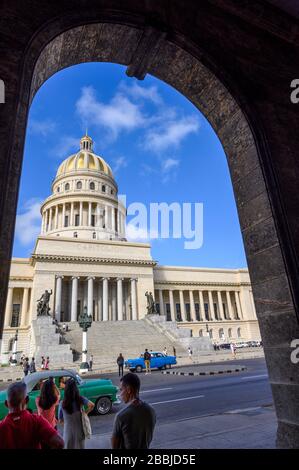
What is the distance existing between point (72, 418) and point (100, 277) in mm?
42417

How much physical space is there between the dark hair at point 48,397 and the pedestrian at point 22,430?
1668mm

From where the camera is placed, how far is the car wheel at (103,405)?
870 cm

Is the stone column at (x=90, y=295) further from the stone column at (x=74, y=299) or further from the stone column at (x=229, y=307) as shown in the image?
the stone column at (x=229, y=307)

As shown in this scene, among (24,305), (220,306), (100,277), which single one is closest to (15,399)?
(100,277)

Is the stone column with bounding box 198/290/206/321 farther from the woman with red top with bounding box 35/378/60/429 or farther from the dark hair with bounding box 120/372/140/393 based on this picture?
the dark hair with bounding box 120/372/140/393

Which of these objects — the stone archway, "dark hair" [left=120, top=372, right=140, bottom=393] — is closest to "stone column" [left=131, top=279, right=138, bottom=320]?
the stone archway

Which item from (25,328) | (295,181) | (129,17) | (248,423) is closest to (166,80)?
(129,17)

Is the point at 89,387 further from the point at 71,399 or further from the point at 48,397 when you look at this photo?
the point at 71,399

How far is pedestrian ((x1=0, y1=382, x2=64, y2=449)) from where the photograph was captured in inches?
90.8

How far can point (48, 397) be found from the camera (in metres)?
3.97

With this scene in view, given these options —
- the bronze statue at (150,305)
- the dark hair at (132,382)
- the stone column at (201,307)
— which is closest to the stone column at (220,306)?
the stone column at (201,307)

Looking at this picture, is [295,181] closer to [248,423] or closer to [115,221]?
[248,423]

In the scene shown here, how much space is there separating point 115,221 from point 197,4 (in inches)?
2292

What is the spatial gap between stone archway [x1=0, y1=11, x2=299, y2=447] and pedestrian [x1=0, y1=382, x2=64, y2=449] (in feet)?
3.22
